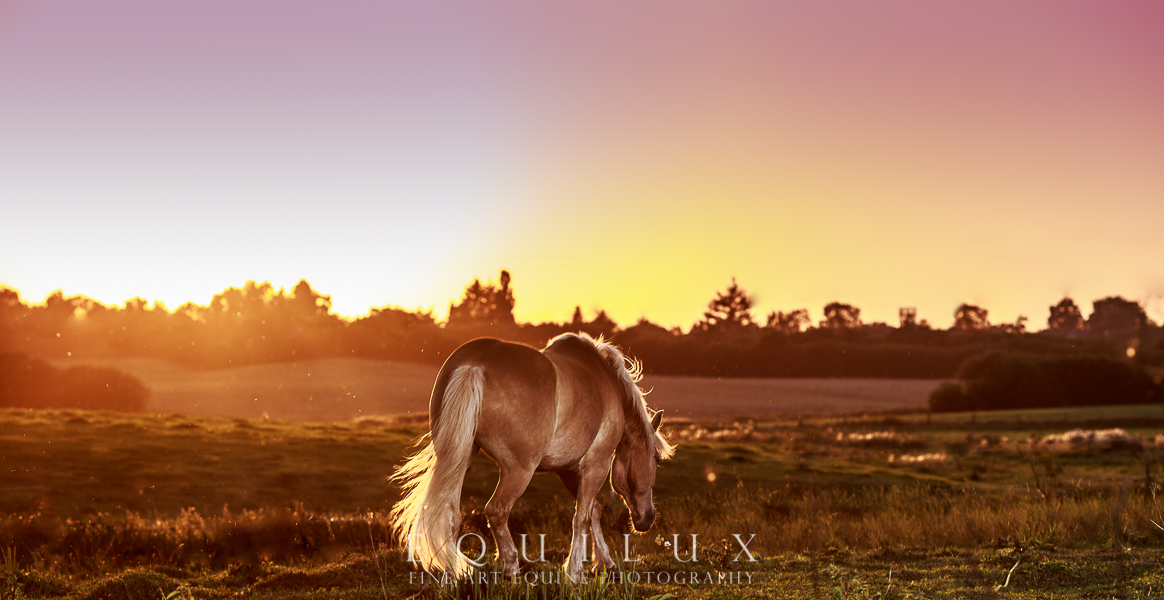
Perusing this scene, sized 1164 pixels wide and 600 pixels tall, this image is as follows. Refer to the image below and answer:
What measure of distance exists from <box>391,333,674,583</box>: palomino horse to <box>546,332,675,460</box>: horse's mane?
0.39 metres

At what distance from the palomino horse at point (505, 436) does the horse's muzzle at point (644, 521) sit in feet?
3.91

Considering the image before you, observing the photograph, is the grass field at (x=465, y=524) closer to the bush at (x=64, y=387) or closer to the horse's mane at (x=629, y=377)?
the horse's mane at (x=629, y=377)

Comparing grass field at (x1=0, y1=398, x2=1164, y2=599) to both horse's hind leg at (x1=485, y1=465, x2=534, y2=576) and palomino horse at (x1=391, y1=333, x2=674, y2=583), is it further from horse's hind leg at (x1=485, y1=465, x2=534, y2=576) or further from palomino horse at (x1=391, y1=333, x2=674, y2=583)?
palomino horse at (x1=391, y1=333, x2=674, y2=583)

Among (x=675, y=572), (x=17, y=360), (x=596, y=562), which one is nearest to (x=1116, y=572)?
(x=675, y=572)

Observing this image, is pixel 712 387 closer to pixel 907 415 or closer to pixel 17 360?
pixel 907 415

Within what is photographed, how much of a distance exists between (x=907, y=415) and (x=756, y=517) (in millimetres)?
67126

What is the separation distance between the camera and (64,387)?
196 feet

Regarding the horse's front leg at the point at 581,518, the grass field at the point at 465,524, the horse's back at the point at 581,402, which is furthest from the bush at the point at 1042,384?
the horse's front leg at the point at 581,518

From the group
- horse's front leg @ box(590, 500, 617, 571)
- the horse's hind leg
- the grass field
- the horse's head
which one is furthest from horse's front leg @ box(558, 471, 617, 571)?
the horse's hind leg

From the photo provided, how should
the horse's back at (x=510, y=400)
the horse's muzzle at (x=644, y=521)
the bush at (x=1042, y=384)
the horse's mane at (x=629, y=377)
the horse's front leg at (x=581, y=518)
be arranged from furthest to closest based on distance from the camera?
1. the bush at (x=1042, y=384)
2. the horse's muzzle at (x=644, y=521)
3. the horse's mane at (x=629, y=377)
4. the horse's front leg at (x=581, y=518)
5. the horse's back at (x=510, y=400)

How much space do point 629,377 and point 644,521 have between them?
2010mm

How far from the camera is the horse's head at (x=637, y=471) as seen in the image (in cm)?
930

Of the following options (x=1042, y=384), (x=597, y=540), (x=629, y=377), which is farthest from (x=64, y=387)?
(x=1042, y=384)

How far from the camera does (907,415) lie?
75.9m
